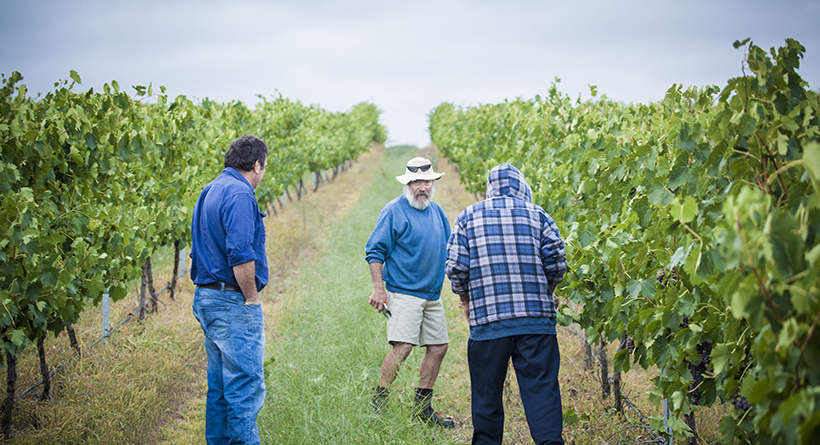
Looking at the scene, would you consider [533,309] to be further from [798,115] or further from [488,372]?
[798,115]

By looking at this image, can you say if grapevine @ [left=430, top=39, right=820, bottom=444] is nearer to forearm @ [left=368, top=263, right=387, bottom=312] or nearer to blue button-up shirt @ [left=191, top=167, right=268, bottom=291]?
forearm @ [left=368, top=263, right=387, bottom=312]

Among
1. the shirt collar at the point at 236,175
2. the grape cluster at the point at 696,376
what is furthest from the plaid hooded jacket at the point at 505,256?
the shirt collar at the point at 236,175

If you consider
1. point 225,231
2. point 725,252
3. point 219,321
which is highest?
point 725,252

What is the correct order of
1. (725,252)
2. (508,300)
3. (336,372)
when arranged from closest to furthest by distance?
1. (725,252)
2. (508,300)
3. (336,372)

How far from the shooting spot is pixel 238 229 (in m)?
2.76

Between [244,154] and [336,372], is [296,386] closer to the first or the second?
[336,372]

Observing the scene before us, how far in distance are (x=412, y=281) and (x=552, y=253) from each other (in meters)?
1.13

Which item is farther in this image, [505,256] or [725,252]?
[505,256]

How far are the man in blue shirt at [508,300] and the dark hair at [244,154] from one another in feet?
4.20

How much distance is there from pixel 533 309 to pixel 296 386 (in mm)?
2143

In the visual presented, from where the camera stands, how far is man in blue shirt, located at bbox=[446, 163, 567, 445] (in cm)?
266

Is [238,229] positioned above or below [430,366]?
above

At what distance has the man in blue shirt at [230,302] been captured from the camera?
110 inches

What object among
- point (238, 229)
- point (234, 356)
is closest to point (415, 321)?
point (234, 356)
